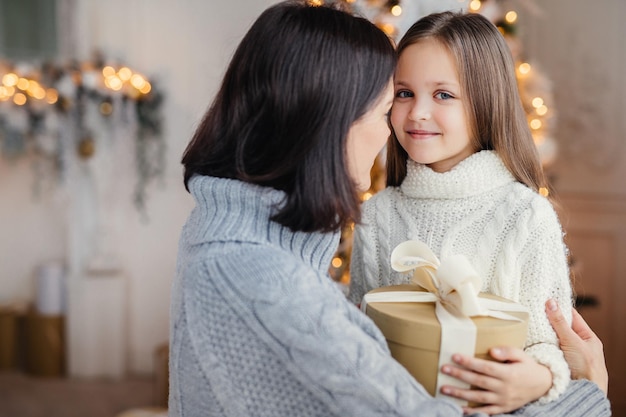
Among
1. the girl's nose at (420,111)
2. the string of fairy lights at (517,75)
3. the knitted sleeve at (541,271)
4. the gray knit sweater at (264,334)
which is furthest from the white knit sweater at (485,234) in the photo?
the string of fairy lights at (517,75)

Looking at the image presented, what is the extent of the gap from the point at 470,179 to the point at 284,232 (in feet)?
1.65

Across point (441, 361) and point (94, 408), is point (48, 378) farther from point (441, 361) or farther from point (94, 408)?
point (441, 361)

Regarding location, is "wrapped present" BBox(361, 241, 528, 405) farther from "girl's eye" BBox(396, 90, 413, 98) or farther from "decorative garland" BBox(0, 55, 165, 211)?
"decorative garland" BBox(0, 55, 165, 211)

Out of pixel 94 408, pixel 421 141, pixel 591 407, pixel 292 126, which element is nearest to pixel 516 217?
pixel 421 141

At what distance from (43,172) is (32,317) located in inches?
33.0

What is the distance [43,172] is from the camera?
12.7 feet

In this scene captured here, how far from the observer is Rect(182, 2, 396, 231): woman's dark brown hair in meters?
1.00

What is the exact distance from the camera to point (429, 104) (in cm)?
136

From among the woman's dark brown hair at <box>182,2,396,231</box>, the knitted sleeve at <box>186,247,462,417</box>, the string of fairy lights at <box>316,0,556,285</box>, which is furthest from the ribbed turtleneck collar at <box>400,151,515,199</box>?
the string of fairy lights at <box>316,0,556,285</box>

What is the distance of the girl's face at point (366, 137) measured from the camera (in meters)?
1.07

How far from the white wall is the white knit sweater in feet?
7.83

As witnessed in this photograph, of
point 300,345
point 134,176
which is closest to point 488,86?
point 300,345

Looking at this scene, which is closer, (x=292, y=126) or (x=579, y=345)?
(x=292, y=126)

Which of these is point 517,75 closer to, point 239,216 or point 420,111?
point 420,111
